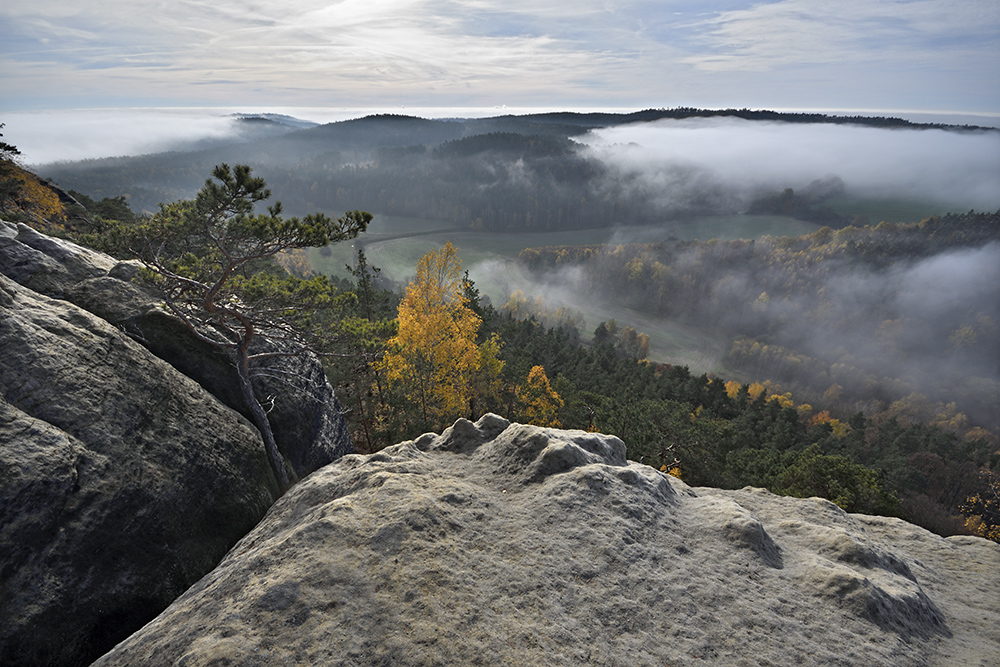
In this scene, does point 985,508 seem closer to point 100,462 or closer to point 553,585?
point 553,585

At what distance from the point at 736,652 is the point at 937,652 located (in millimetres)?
4177

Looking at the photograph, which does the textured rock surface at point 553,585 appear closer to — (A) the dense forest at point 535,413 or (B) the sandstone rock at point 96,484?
(B) the sandstone rock at point 96,484

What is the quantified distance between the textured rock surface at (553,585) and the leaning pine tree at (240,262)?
20.9ft

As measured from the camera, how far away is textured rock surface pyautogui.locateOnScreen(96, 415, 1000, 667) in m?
7.36

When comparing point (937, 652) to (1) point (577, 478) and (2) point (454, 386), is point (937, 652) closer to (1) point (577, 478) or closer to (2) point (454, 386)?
(1) point (577, 478)

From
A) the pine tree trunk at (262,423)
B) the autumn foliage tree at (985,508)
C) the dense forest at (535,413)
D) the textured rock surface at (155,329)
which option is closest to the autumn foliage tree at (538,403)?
the dense forest at (535,413)

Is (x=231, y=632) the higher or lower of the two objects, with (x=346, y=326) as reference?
lower

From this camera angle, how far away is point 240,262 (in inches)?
569

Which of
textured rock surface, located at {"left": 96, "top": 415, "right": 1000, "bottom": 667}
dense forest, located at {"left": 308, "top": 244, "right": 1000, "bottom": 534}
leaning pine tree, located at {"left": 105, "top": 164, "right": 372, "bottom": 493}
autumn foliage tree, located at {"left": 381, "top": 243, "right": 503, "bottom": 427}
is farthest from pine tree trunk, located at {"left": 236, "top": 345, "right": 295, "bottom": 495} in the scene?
autumn foliage tree, located at {"left": 381, "top": 243, "right": 503, "bottom": 427}

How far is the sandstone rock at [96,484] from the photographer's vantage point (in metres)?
8.67

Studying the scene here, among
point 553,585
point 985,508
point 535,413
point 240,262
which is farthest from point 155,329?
point 985,508

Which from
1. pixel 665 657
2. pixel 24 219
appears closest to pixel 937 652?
pixel 665 657

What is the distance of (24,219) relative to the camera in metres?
34.2

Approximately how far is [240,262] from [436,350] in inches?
666
